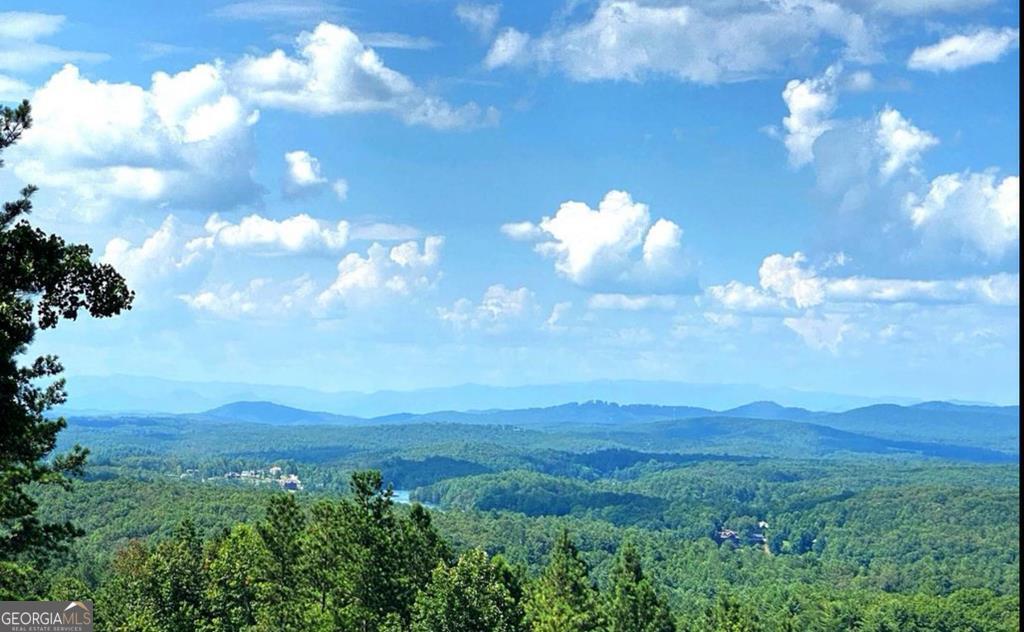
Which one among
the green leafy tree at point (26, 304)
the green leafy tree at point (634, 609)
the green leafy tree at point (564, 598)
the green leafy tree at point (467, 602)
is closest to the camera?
the green leafy tree at point (26, 304)

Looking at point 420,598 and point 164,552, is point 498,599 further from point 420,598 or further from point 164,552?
point 164,552

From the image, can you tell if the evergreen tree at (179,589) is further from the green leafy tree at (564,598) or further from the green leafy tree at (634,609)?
the green leafy tree at (634,609)

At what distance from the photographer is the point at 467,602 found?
4238 cm

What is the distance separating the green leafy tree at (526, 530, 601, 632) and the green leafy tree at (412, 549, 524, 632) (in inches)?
57.3

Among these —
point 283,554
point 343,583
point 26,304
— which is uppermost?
point 26,304

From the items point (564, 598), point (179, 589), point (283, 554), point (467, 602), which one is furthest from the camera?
point (564, 598)

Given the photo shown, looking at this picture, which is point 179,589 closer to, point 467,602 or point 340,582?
point 340,582

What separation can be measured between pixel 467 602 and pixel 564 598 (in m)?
6.64

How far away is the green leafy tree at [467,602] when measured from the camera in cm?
4181

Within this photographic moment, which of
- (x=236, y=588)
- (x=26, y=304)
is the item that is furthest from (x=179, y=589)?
(x=26, y=304)

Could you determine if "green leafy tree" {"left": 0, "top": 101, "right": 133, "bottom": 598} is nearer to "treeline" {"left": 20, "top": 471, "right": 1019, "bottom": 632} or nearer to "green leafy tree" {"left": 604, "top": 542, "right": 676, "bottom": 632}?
"treeline" {"left": 20, "top": 471, "right": 1019, "bottom": 632}

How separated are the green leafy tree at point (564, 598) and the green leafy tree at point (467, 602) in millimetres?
1455

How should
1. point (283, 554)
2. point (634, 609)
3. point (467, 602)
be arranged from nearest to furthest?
point (467, 602)
point (283, 554)
point (634, 609)

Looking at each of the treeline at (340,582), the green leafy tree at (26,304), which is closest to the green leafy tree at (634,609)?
the treeline at (340,582)
